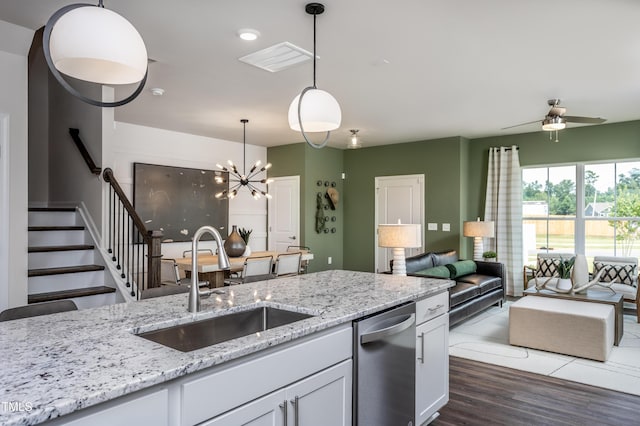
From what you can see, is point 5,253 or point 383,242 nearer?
point 5,253

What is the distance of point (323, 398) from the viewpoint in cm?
168

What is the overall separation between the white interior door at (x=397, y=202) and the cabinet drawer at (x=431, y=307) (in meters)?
5.00

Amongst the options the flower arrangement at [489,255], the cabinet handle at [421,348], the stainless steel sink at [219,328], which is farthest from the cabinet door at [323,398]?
the flower arrangement at [489,255]

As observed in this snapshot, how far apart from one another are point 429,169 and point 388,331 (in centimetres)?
587

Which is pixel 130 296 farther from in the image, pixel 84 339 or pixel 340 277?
pixel 84 339

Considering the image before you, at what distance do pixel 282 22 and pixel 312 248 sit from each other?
5213mm

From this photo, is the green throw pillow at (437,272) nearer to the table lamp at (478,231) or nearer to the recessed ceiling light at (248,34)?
the table lamp at (478,231)

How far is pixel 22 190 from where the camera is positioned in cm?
314

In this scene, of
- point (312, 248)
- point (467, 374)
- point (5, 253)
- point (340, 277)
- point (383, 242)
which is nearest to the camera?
point (340, 277)

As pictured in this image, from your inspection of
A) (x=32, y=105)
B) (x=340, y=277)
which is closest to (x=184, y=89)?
(x=32, y=105)

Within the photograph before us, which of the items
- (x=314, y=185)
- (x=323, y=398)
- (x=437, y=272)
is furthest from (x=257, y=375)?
(x=314, y=185)

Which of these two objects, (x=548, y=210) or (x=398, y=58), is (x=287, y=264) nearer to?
(x=398, y=58)

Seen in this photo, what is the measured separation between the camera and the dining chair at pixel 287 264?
5277 mm

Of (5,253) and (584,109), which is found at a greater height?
(584,109)
